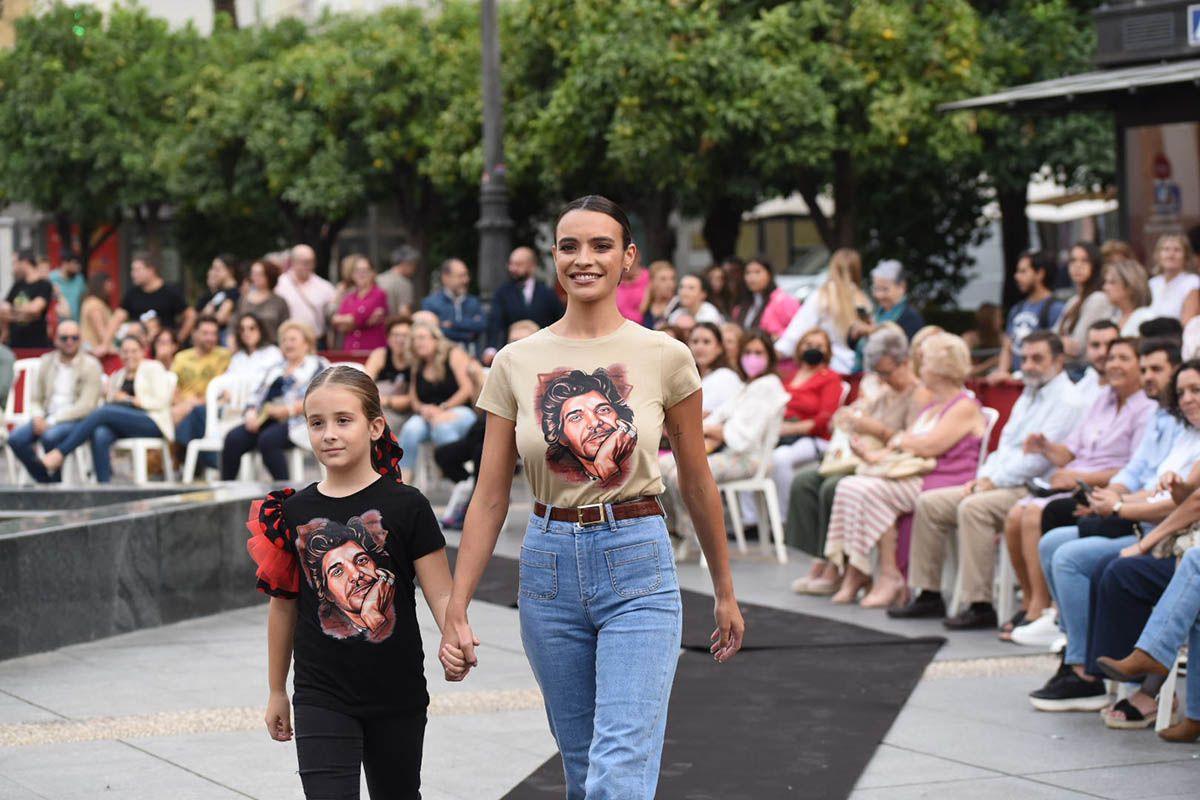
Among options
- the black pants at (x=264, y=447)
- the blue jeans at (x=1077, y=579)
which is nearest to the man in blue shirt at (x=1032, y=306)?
the blue jeans at (x=1077, y=579)

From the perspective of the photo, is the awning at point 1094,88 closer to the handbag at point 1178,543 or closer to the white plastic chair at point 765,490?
the white plastic chair at point 765,490

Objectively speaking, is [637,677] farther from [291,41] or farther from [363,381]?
[291,41]

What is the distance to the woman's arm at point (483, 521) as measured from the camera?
176 inches

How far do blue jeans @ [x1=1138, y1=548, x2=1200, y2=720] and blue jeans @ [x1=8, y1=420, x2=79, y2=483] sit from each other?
31.8 ft

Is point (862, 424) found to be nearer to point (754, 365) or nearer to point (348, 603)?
point (754, 365)

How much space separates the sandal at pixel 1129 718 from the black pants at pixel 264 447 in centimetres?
752

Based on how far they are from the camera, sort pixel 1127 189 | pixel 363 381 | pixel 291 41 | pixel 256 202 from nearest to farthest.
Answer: pixel 363 381
pixel 1127 189
pixel 256 202
pixel 291 41

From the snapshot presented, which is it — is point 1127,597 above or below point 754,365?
below

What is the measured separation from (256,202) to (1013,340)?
816 inches

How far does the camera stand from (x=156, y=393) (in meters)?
14.5

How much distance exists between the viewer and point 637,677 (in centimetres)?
436

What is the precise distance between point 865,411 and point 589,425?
6451 millimetres

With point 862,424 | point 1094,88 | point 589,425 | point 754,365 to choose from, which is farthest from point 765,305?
point 589,425

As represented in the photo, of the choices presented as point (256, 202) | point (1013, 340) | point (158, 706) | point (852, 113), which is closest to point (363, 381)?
point (158, 706)
